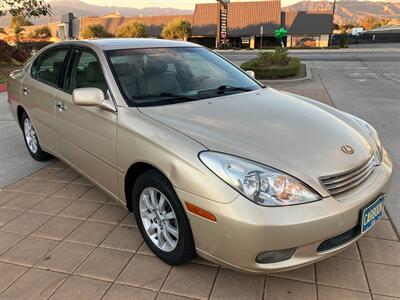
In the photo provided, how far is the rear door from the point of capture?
12.8 feet

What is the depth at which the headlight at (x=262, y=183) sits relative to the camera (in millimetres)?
2176

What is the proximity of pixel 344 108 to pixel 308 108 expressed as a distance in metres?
5.06

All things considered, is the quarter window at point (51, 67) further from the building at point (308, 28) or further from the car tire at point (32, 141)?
the building at point (308, 28)

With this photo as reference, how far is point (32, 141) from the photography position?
15.9 ft

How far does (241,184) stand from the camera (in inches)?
86.6

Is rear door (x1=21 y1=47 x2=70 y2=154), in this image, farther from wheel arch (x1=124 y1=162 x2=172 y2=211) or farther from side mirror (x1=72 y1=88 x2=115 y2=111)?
wheel arch (x1=124 y1=162 x2=172 y2=211)

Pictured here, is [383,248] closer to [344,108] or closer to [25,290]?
[25,290]

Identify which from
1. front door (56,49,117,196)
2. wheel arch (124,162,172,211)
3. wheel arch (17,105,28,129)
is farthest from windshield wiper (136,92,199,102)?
wheel arch (17,105,28,129)

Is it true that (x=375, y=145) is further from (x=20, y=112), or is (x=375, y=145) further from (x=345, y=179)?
(x=20, y=112)

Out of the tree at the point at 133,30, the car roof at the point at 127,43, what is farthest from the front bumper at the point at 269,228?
the tree at the point at 133,30

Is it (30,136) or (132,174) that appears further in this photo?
(30,136)

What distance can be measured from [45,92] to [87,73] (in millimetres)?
842

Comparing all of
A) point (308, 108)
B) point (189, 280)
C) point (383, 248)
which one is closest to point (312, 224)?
point (189, 280)

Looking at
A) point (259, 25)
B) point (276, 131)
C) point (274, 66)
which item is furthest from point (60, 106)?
point (259, 25)
